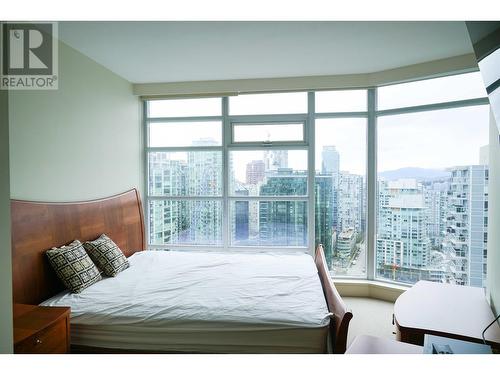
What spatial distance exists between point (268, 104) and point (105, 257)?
2.60m

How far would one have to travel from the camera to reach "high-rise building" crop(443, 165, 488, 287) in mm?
2742

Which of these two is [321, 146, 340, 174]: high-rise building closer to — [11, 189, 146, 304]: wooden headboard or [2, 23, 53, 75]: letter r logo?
[11, 189, 146, 304]: wooden headboard


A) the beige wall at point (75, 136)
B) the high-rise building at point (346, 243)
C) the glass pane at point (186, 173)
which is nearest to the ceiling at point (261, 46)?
the beige wall at point (75, 136)

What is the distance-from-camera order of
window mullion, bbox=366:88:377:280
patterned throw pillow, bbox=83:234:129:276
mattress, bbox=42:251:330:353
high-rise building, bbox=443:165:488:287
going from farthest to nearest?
window mullion, bbox=366:88:377:280, high-rise building, bbox=443:165:488:287, patterned throw pillow, bbox=83:234:129:276, mattress, bbox=42:251:330:353

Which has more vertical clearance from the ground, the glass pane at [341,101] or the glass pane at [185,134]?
the glass pane at [341,101]

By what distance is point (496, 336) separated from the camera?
1.34 meters

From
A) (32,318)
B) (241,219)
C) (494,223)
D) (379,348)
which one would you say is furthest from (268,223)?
(32,318)

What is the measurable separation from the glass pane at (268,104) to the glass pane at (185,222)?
1328 mm

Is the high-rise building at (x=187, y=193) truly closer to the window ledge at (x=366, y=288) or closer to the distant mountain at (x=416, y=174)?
the window ledge at (x=366, y=288)

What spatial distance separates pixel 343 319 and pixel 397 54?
8.48ft

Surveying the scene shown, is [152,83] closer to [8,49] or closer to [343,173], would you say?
[8,49]

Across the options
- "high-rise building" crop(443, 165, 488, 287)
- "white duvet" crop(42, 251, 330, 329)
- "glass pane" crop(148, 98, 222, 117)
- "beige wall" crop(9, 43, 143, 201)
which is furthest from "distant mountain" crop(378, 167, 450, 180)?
"beige wall" crop(9, 43, 143, 201)

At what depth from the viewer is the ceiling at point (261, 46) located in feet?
7.30

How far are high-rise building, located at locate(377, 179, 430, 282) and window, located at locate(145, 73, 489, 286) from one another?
0.04 ft
